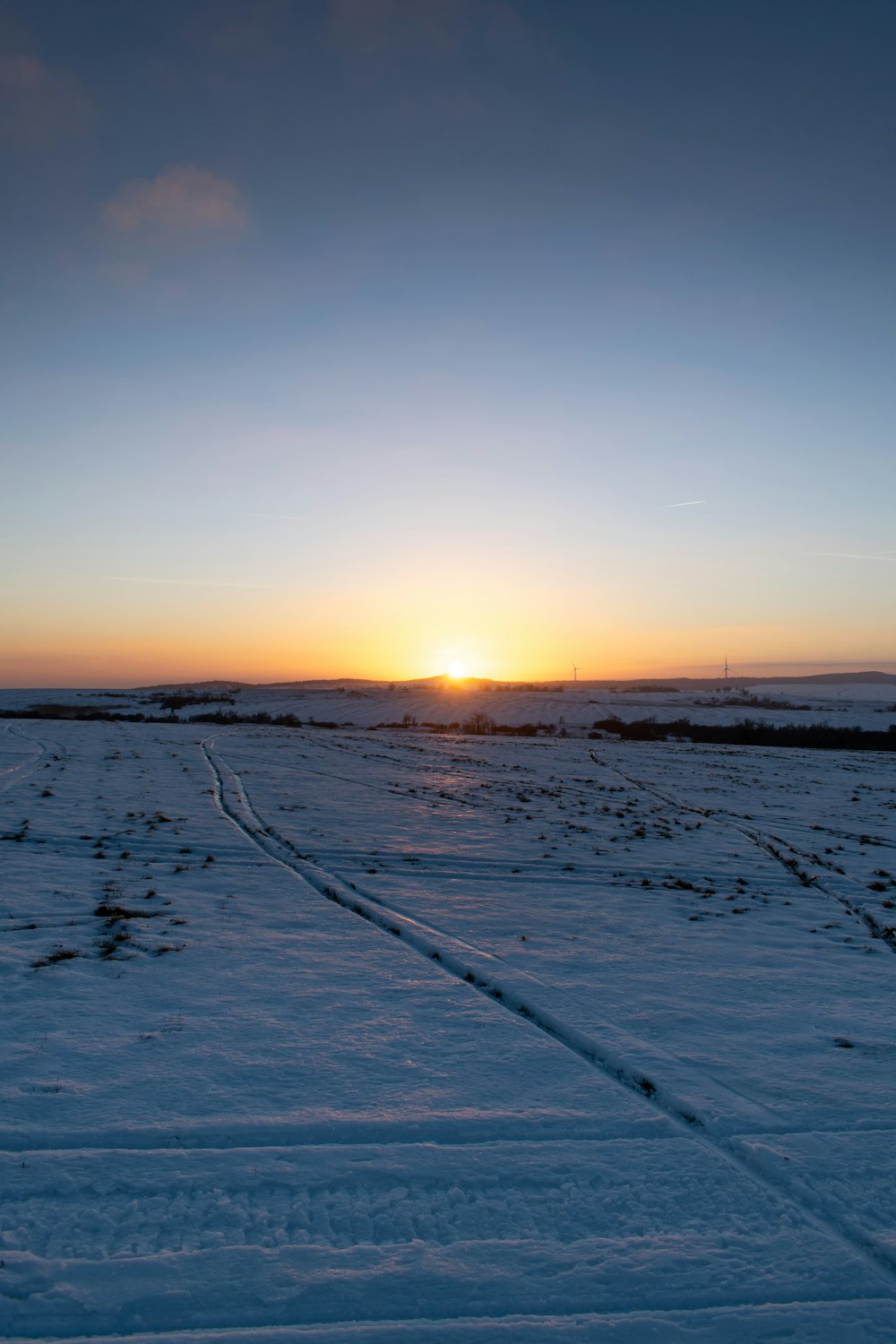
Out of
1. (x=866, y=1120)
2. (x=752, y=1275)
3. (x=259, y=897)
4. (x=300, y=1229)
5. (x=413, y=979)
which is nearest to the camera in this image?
(x=752, y=1275)

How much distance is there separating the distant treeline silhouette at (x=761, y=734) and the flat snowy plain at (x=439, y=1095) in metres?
24.5

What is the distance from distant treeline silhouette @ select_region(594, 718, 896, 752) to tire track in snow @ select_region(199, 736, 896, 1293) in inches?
1023

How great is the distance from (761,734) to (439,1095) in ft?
110

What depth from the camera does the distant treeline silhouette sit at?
3225 centimetres

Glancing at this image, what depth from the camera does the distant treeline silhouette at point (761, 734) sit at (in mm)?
32250

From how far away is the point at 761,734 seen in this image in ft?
113

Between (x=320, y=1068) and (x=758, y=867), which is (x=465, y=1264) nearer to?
(x=320, y=1068)

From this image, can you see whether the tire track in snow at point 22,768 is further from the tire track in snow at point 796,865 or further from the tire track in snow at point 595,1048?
the tire track in snow at point 796,865

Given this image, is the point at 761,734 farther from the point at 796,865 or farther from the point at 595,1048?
the point at 595,1048

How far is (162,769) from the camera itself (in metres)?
17.4

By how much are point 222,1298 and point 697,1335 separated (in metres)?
1.68

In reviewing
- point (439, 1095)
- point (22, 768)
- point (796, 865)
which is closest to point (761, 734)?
point (796, 865)

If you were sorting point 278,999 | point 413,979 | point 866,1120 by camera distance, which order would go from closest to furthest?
1. point 866,1120
2. point 278,999
3. point 413,979

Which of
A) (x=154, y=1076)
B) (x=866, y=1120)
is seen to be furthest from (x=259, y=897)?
(x=866, y=1120)
